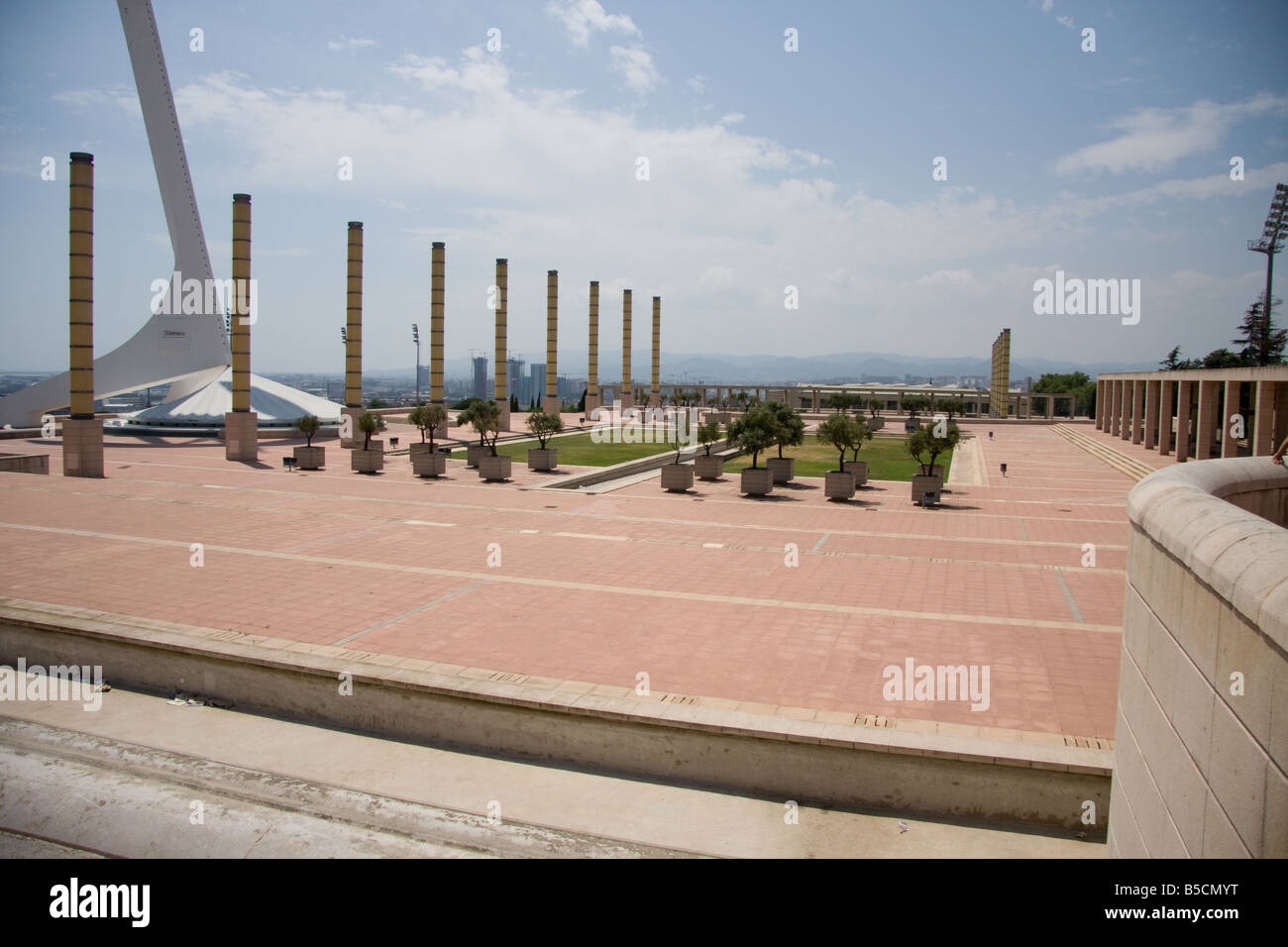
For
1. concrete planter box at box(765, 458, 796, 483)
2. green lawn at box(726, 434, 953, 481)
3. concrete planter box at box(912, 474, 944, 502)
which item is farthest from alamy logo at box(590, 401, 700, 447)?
concrete planter box at box(912, 474, 944, 502)

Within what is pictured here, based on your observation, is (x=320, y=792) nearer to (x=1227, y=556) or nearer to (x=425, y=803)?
(x=425, y=803)

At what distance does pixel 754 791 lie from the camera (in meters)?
7.07

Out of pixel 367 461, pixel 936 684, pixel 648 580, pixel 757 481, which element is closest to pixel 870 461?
pixel 757 481

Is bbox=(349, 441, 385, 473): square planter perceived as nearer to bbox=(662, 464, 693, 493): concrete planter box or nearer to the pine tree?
bbox=(662, 464, 693, 493): concrete planter box

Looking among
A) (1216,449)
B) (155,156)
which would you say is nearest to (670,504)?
(1216,449)

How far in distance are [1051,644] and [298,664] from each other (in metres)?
8.43

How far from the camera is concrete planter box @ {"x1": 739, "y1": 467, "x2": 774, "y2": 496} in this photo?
22.6 metres

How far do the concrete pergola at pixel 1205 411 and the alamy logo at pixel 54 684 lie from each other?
2349 centimetres

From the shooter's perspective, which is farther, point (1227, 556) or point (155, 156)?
point (155, 156)

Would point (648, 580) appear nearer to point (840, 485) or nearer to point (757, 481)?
point (757, 481)

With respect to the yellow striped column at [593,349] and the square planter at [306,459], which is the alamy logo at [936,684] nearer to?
the square planter at [306,459]

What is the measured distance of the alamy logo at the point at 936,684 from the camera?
27.0 feet

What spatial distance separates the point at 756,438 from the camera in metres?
23.3
